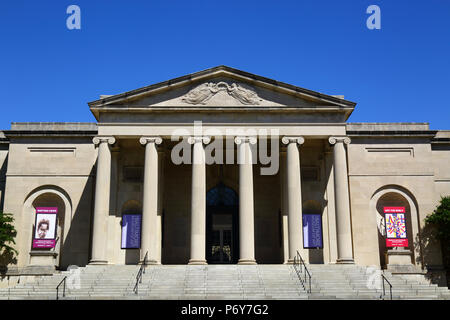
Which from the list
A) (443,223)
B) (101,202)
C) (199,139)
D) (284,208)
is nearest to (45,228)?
(101,202)

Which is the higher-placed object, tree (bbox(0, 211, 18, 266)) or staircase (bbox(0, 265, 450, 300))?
tree (bbox(0, 211, 18, 266))

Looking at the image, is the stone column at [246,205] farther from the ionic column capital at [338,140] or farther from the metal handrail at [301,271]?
the ionic column capital at [338,140]

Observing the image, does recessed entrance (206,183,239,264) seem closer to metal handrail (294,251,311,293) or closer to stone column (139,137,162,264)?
stone column (139,137,162,264)

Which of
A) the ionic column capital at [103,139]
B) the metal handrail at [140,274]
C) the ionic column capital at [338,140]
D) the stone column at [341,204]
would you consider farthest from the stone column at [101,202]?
the stone column at [341,204]

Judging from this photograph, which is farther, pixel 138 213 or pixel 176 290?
pixel 138 213

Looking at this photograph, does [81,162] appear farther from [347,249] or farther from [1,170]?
[347,249]

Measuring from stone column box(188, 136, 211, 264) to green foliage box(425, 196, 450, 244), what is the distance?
16.7 m

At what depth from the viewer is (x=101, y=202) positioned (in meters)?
36.0

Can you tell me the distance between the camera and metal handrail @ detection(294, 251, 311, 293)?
2996cm

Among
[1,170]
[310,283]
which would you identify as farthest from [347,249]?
[1,170]

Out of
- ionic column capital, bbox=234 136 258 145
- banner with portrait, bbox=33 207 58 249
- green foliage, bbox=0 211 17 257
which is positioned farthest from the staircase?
green foliage, bbox=0 211 17 257

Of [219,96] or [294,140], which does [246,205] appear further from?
[219,96]
